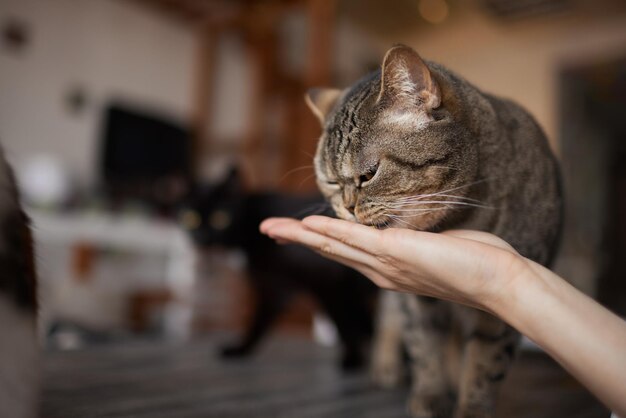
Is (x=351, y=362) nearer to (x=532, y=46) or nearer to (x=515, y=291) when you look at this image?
(x=515, y=291)

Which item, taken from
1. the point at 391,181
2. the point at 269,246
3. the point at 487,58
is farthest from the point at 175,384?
the point at 487,58

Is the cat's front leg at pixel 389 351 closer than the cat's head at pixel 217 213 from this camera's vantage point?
Yes

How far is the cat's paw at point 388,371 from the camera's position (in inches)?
53.9

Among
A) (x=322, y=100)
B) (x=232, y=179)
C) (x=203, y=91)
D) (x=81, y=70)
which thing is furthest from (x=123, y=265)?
(x=322, y=100)

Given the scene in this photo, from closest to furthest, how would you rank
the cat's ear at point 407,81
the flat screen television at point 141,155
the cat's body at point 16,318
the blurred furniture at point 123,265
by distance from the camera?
the cat's body at point 16,318 → the cat's ear at point 407,81 → the blurred furniture at point 123,265 → the flat screen television at point 141,155

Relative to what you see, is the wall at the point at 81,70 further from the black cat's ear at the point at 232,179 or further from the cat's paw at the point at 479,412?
the cat's paw at the point at 479,412

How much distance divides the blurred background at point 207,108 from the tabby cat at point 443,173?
65.0 inches

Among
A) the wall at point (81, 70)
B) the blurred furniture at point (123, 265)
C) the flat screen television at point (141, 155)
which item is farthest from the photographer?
the flat screen television at point (141, 155)

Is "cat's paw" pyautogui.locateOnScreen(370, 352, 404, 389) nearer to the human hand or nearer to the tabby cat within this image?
the tabby cat

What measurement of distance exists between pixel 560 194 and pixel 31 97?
3.43 metres

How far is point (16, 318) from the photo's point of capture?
480 millimetres

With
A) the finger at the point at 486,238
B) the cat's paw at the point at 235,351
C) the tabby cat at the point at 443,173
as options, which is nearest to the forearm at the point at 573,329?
the finger at the point at 486,238

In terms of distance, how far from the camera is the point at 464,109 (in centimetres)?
82

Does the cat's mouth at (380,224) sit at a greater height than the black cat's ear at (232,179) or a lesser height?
greater
